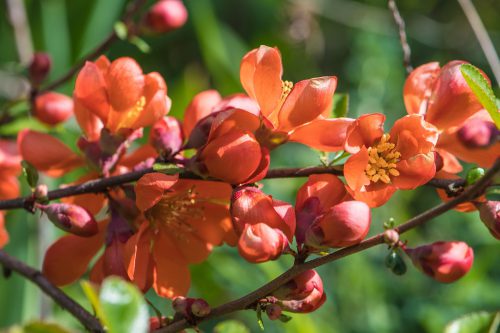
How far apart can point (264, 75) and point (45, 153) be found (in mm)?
384

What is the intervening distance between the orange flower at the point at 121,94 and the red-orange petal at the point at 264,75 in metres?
0.15

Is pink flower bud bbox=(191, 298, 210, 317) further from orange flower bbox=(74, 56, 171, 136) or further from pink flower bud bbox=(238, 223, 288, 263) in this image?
orange flower bbox=(74, 56, 171, 136)

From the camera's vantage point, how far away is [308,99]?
88cm

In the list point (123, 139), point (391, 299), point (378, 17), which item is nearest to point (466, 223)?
point (391, 299)

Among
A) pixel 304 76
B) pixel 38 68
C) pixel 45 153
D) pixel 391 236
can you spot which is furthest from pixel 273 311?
pixel 304 76

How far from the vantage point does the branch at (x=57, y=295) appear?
0.83 metres

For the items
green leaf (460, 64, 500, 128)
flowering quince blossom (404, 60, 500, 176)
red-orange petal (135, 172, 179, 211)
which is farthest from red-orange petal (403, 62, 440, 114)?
red-orange petal (135, 172, 179, 211)

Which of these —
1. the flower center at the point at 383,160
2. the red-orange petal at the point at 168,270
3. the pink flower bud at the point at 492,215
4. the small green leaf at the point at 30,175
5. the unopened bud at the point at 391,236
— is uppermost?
the flower center at the point at 383,160

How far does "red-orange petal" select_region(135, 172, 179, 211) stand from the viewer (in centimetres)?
85

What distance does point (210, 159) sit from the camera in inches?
34.2

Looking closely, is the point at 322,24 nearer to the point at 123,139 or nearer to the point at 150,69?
the point at 150,69

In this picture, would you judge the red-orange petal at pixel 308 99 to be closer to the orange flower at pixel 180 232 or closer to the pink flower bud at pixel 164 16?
the orange flower at pixel 180 232

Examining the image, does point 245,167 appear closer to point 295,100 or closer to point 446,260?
point 295,100

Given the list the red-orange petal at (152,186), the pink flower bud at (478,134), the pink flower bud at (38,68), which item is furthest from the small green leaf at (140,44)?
the pink flower bud at (478,134)
